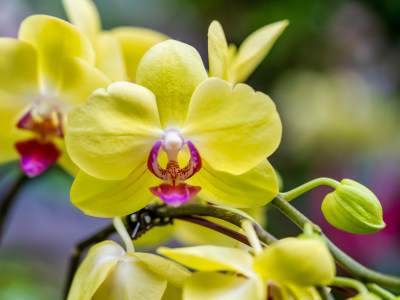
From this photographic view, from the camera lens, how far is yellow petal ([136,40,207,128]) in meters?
0.54

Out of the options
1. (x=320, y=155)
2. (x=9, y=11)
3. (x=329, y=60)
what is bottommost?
(x=320, y=155)

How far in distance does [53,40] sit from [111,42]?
0.08 meters

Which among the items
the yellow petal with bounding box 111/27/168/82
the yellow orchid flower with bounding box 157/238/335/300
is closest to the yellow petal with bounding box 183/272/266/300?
the yellow orchid flower with bounding box 157/238/335/300

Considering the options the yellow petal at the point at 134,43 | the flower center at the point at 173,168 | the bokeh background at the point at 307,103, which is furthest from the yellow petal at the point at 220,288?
the bokeh background at the point at 307,103

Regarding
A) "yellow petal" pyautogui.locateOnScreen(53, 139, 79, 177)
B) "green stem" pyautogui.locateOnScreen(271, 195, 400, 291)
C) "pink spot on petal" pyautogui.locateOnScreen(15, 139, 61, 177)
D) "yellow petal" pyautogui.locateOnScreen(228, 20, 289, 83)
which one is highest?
"yellow petal" pyautogui.locateOnScreen(228, 20, 289, 83)

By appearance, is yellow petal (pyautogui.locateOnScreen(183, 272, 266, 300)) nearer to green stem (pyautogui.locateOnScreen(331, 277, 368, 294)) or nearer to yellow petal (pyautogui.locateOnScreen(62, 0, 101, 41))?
green stem (pyautogui.locateOnScreen(331, 277, 368, 294))

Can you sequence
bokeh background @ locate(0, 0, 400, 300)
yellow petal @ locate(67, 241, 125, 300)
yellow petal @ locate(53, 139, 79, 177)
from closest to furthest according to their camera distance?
yellow petal @ locate(67, 241, 125, 300) < yellow petal @ locate(53, 139, 79, 177) < bokeh background @ locate(0, 0, 400, 300)

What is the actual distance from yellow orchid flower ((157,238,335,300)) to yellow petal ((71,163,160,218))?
0.13 meters

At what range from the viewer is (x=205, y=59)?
2.02 m

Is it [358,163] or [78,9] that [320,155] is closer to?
[358,163]

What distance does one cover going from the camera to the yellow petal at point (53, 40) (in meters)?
0.64

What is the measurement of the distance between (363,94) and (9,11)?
1.55 metres

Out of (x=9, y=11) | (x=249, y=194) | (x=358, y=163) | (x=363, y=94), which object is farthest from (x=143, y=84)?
(x=363, y=94)

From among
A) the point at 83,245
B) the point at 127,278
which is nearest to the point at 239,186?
the point at 127,278
